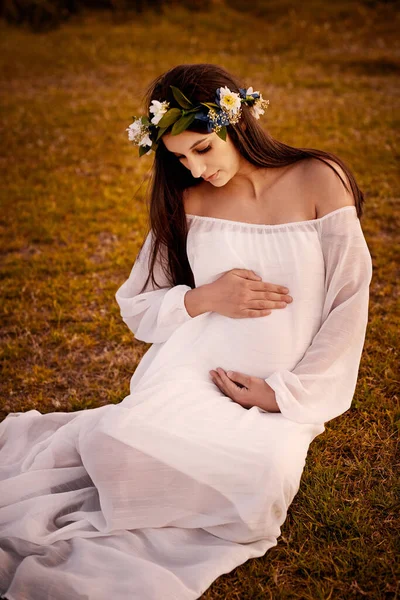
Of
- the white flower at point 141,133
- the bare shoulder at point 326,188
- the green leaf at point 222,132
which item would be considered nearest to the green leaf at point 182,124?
the green leaf at point 222,132

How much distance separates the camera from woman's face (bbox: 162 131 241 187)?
10.2 feet

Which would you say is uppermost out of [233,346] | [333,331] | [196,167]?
[196,167]

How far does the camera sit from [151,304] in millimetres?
3578

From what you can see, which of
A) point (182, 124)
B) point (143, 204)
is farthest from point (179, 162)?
point (143, 204)

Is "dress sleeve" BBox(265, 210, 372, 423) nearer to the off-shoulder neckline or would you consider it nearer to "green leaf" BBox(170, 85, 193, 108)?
the off-shoulder neckline

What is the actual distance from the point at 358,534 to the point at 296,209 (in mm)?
1781

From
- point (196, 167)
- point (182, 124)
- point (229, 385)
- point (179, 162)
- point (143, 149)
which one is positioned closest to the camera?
point (182, 124)

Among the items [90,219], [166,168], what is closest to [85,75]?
[90,219]

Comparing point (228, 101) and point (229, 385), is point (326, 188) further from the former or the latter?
point (229, 385)

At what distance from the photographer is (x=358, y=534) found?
→ 317 cm

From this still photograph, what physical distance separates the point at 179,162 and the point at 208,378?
1261 mm

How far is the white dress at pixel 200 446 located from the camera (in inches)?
111

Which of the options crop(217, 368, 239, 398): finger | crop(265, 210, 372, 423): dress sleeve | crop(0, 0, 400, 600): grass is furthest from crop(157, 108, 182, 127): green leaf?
crop(0, 0, 400, 600): grass

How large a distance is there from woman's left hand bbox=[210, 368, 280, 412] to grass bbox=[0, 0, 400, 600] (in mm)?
699
